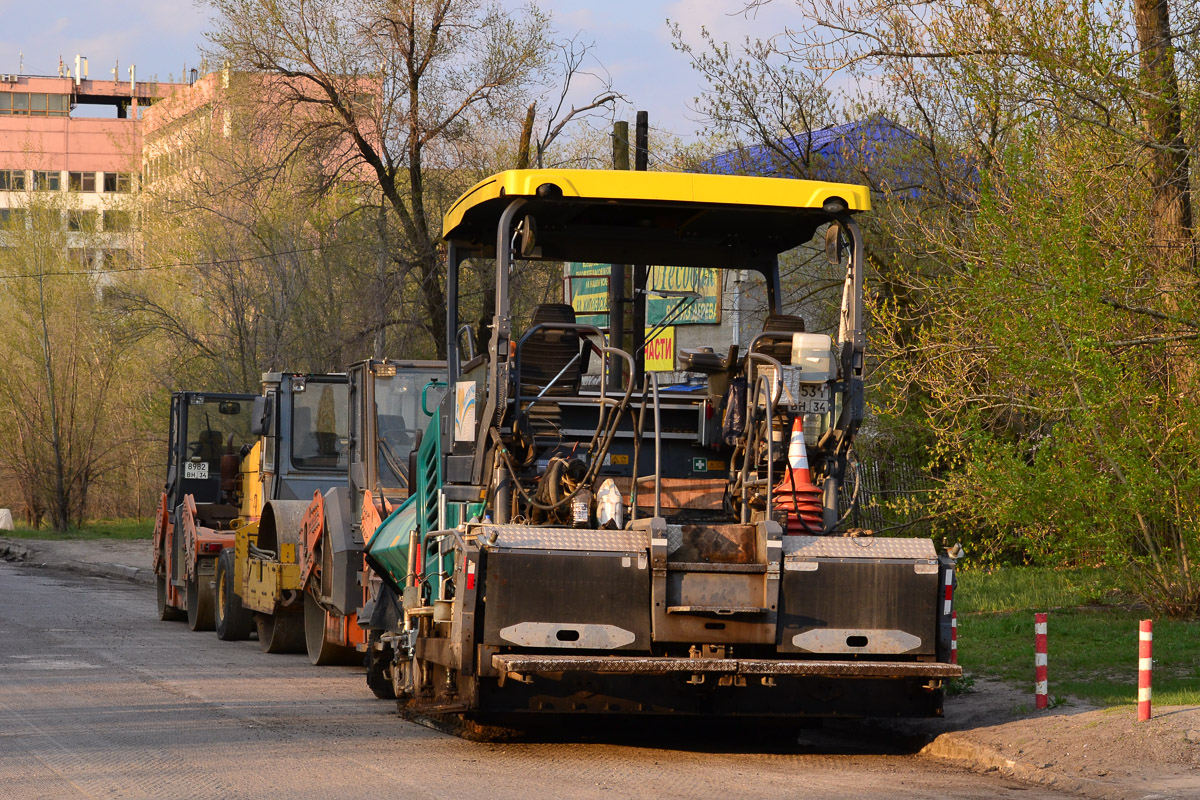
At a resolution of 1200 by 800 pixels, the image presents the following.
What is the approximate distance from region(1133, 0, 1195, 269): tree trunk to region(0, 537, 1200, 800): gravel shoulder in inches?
207

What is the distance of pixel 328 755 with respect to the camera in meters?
8.43

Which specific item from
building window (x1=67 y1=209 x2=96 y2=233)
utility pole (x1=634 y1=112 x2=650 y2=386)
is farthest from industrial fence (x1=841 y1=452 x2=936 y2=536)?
building window (x1=67 y1=209 x2=96 y2=233)

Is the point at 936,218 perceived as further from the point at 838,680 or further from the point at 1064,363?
the point at 838,680

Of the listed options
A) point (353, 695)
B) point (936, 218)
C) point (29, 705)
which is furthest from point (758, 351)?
point (936, 218)

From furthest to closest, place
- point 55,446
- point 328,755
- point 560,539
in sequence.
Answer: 1. point 55,446
2. point 328,755
3. point 560,539

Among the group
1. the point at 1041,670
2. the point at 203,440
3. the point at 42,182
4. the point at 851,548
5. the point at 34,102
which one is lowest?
the point at 1041,670

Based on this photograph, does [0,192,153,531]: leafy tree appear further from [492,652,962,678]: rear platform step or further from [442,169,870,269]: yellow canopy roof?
[492,652,962,678]: rear platform step

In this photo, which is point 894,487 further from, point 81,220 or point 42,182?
point 42,182

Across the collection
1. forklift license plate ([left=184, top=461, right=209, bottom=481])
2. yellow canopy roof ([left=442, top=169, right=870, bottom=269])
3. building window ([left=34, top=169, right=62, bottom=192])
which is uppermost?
building window ([left=34, top=169, right=62, bottom=192])

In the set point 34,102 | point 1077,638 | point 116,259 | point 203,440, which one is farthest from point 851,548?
point 34,102

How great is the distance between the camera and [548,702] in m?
8.12

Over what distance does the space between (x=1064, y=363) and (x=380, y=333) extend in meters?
16.0

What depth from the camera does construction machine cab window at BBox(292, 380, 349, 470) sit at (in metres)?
16.4

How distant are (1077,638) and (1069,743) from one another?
16.7 ft
